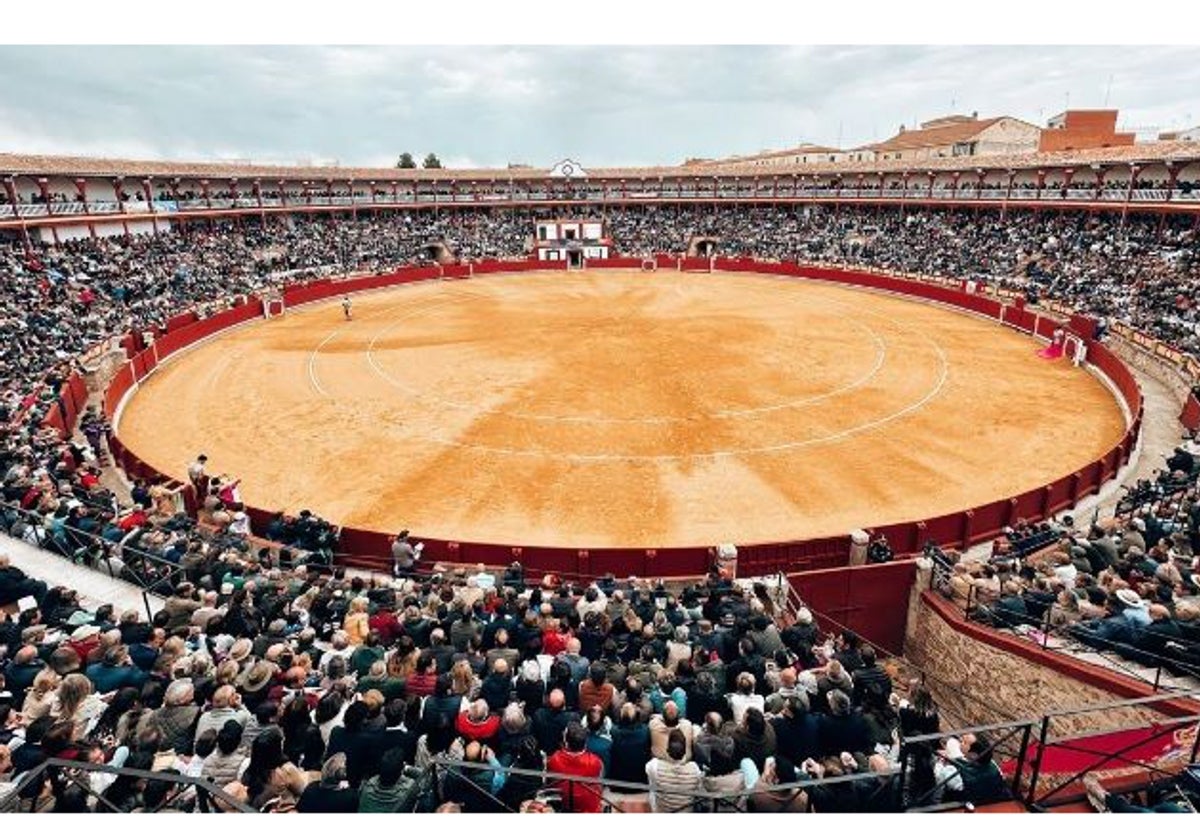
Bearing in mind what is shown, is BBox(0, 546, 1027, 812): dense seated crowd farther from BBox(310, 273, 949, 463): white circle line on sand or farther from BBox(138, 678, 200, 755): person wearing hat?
BBox(310, 273, 949, 463): white circle line on sand

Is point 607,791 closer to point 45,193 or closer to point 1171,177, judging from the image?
point 45,193

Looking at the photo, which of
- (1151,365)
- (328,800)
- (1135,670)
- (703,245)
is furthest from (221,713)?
(703,245)

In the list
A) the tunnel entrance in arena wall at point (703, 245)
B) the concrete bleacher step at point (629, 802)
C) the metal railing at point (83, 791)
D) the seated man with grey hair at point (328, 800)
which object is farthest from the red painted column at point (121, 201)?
the concrete bleacher step at point (629, 802)

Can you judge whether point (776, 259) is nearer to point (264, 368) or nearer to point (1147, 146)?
point (1147, 146)

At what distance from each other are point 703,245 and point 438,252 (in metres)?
28.0

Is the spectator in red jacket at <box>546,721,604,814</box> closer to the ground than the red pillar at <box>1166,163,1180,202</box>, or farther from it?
closer to the ground

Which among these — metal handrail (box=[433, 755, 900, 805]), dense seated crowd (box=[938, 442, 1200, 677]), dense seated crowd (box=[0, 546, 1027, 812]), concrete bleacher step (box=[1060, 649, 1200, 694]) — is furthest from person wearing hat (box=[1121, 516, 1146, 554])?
metal handrail (box=[433, 755, 900, 805])

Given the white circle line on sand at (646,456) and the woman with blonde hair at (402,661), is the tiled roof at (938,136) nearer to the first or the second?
the white circle line on sand at (646,456)

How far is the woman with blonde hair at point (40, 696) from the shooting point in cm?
716

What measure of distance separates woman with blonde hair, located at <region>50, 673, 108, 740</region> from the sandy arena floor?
397 inches

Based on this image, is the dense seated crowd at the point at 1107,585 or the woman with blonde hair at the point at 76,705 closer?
the woman with blonde hair at the point at 76,705

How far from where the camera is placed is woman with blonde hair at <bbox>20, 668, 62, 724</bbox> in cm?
716

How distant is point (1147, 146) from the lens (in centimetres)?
4781

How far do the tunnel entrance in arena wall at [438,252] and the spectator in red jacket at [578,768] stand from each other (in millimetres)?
67680
